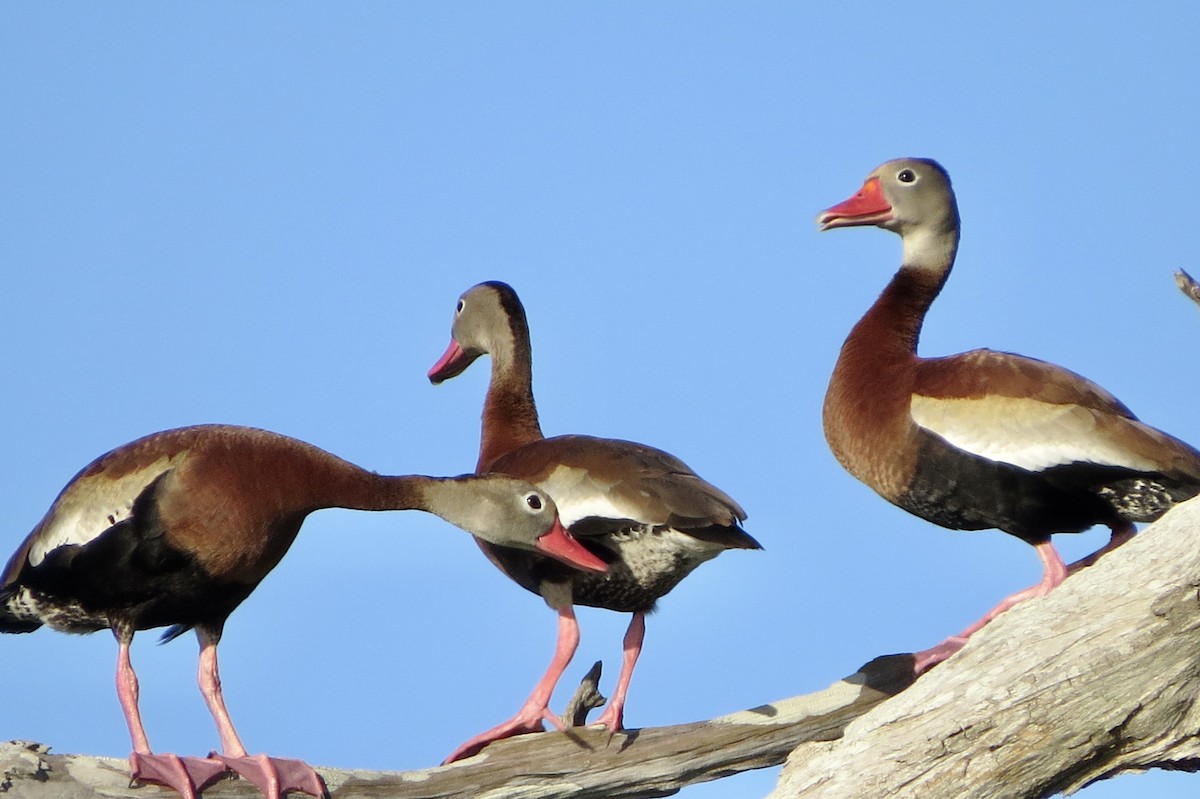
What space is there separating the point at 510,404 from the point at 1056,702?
117 inches

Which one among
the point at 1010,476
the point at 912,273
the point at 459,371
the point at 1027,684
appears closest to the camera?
the point at 1027,684

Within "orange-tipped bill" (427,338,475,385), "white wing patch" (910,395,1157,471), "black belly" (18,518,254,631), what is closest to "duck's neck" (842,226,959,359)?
"white wing patch" (910,395,1157,471)

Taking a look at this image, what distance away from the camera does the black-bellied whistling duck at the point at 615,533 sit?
19.0 feet

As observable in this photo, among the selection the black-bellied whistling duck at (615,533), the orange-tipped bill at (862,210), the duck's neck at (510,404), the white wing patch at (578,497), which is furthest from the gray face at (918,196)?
the white wing patch at (578,497)

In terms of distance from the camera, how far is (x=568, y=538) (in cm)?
603

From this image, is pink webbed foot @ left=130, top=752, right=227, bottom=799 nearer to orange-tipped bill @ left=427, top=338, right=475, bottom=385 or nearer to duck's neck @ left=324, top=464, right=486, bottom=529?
duck's neck @ left=324, top=464, right=486, bottom=529

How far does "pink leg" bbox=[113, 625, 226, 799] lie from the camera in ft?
17.1

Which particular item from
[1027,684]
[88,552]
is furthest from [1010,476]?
[88,552]

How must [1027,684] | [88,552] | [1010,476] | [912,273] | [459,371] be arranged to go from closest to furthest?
[1027,684] → [88,552] → [1010,476] → [912,273] → [459,371]

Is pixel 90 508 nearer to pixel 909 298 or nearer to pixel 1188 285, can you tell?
pixel 909 298

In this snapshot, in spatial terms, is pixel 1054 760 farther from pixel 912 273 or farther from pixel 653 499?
pixel 912 273

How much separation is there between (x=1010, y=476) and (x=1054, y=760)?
1171 millimetres

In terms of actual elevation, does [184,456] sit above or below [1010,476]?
above

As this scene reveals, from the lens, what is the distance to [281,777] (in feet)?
17.5
